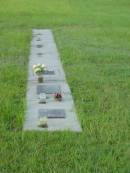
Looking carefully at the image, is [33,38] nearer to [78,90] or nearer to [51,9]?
[78,90]

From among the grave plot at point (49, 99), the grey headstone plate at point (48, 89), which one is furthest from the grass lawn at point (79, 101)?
the grey headstone plate at point (48, 89)

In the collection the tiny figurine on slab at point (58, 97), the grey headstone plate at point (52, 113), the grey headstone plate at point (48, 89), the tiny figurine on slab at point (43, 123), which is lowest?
the grey headstone plate at point (48, 89)

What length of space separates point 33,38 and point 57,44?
1174 mm

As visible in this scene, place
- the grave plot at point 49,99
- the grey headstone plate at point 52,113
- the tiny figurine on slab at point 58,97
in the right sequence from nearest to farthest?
the grave plot at point 49,99 < the grey headstone plate at point 52,113 < the tiny figurine on slab at point 58,97

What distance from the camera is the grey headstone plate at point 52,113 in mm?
7150

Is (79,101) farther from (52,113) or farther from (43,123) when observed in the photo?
(43,123)

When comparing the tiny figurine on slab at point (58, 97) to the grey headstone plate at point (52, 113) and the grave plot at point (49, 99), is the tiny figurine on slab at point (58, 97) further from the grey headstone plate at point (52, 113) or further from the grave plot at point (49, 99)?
the grey headstone plate at point (52, 113)

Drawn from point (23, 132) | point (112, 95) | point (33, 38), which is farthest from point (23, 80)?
point (33, 38)

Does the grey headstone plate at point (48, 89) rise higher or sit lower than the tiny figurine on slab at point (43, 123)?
lower

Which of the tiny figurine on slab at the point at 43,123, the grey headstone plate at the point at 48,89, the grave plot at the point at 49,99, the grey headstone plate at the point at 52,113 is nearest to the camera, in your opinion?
the tiny figurine on slab at the point at 43,123

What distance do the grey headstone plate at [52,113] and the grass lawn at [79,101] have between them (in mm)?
243

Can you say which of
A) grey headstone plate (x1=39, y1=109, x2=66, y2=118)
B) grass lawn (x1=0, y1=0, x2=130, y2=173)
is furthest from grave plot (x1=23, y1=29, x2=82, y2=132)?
grass lawn (x1=0, y1=0, x2=130, y2=173)

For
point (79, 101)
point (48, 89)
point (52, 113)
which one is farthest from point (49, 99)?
point (52, 113)

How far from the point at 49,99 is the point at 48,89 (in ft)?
2.05
